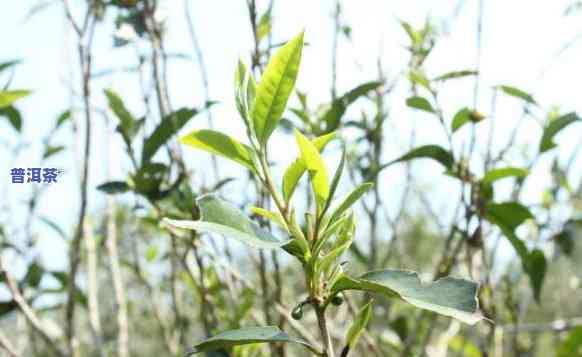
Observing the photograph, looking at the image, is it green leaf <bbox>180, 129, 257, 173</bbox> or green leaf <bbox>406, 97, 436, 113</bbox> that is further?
green leaf <bbox>406, 97, 436, 113</bbox>

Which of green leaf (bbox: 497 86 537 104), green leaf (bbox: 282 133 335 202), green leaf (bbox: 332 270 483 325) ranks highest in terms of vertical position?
green leaf (bbox: 497 86 537 104)

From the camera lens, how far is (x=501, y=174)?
97cm

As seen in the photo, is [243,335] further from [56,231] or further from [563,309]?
[563,309]

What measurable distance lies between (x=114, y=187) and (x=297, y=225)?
0.57 meters

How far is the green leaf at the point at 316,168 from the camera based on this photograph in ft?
1.67

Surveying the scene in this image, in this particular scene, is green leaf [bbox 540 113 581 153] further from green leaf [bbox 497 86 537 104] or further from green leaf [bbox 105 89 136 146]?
green leaf [bbox 105 89 136 146]

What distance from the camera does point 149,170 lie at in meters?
1.01

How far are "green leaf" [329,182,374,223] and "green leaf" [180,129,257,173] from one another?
83 millimetres

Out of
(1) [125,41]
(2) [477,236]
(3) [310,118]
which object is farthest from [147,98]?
(2) [477,236]

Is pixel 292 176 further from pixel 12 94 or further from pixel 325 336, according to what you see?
pixel 12 94

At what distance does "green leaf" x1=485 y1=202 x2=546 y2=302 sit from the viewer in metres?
0.92

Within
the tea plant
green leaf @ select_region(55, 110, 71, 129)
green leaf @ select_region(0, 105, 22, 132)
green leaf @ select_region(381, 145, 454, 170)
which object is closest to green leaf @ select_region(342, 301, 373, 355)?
the tea plant

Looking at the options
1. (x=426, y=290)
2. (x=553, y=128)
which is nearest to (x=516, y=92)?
(x=553, y=128)

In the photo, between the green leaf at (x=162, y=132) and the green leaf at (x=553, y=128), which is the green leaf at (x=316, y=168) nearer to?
the green leaf at (x=162, y=132)
